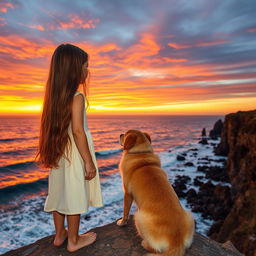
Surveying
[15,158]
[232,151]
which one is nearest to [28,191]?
[15,158]

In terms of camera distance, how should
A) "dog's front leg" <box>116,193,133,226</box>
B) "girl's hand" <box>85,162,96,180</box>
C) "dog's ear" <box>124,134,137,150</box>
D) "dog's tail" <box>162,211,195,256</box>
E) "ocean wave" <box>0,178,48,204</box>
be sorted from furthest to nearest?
"ocean wave" <box>0,178,48,204</box> < "dog's ear" <box>124,134,137,150</box> < "dog's front leg" <box>116,193,133,226</box> < "girl's hand" <box>85,162,96,180</box> < "dog's tail" <box>162,211,195,256</box>

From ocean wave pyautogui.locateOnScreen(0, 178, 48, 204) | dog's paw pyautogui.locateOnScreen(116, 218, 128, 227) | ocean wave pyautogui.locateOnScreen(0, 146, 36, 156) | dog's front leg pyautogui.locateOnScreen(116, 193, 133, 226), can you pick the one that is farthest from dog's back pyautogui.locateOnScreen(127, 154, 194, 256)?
ocean wave pyautogui.locateOnScreen(0, 146, 36, 156)

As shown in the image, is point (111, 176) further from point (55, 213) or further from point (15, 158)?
point (55, 213)

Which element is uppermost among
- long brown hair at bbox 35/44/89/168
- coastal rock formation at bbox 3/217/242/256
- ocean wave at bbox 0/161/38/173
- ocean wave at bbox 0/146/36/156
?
long brown hair at bbox 35/44/89/168

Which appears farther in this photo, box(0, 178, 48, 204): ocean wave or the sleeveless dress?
box(0, 178, 48, 204): ocean wave

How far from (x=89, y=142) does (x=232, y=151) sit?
18.1m

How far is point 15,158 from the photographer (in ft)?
101

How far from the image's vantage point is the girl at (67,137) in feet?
10.6

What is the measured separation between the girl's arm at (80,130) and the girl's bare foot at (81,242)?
1.44 m

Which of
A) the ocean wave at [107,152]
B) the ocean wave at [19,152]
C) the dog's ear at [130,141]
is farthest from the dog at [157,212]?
the ocean wave at [19,152]

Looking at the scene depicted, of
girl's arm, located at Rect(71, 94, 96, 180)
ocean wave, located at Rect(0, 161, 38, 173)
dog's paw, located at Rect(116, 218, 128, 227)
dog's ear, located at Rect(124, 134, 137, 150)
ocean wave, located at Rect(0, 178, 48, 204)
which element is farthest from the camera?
ocean wave, located at Rect(0, 161, 38, 173)

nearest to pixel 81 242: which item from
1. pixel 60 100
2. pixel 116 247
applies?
pixel 116 247

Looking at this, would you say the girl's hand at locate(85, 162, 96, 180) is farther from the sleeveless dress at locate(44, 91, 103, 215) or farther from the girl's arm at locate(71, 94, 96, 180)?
the sleeveless dress at locate(44, 91, 103, 215)

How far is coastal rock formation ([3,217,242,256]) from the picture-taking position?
373 centimetres
